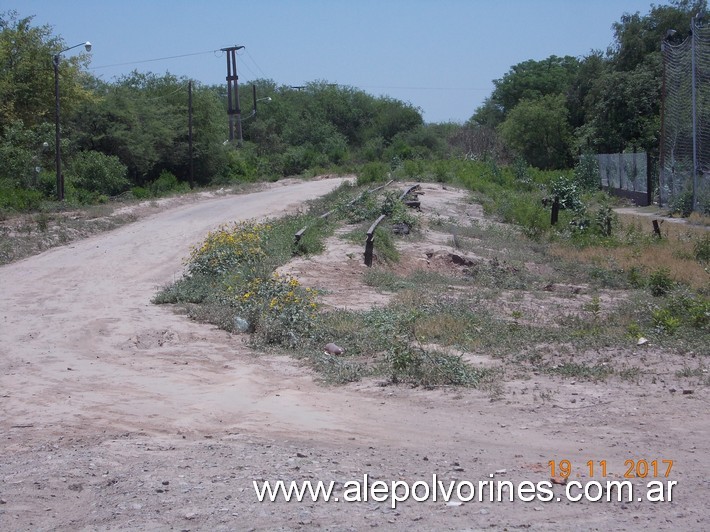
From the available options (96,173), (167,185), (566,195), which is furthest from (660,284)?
(167,185)

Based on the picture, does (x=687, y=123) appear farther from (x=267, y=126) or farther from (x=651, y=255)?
(x=267, y=126)

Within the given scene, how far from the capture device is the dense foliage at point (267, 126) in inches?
1400

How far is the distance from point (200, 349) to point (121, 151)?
3219 centimetres

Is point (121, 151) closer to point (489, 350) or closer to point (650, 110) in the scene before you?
point (650, 110)

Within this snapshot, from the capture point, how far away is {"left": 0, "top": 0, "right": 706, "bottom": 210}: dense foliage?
35562mm

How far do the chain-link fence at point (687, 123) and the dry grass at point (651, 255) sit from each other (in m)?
7.29

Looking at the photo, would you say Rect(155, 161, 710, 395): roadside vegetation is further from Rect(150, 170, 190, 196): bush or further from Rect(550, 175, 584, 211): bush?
Rect(150, 170, 190, 196): bush

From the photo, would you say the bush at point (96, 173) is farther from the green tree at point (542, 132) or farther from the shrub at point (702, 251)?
the green tree at point (542, 132)

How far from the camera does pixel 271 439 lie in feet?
22.5

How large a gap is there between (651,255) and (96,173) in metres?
24.4

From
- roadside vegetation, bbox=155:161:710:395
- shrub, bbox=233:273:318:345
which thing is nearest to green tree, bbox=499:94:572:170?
roadside vegetation, bbox=155:161:710:395

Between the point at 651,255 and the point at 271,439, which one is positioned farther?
the point at 651,255

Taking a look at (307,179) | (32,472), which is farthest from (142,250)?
(307,179)

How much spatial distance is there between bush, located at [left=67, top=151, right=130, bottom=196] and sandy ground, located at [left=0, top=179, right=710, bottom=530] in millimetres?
25101
